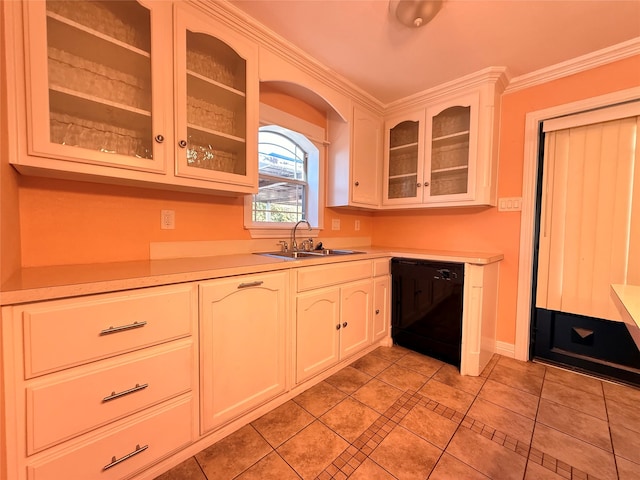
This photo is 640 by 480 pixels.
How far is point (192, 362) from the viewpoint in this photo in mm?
1203

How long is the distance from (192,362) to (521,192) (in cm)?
265

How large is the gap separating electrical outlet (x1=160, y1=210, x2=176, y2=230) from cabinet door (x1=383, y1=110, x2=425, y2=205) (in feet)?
6.48

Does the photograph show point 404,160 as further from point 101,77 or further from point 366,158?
point 101,77

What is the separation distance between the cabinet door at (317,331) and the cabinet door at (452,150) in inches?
54.7

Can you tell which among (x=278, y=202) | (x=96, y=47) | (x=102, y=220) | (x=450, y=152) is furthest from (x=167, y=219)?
(x=450, y=152)

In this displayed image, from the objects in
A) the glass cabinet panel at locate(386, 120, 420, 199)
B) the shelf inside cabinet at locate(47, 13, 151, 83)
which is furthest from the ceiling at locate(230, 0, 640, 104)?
the shelf inside cabinet at locate(47, 13, 151, 83)

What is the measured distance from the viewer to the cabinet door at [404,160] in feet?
8.34

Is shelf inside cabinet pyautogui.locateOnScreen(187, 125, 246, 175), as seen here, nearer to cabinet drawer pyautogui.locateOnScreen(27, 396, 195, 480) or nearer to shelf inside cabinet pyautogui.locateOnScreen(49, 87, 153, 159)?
shelf inside cabinet pyautogui.locateOnScreen(49, 87, 153, 159)

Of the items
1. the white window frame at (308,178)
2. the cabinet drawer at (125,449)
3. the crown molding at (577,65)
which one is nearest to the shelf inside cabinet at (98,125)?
the white window frame at (308,178)

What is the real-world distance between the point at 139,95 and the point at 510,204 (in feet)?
8.93

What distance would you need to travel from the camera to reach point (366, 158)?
2.64 meters

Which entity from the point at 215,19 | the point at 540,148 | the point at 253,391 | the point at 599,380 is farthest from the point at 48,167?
the point at 599,380

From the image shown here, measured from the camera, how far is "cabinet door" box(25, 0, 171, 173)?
3.37ft

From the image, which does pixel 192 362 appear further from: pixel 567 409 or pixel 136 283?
pixel 567 409
